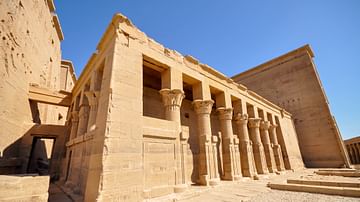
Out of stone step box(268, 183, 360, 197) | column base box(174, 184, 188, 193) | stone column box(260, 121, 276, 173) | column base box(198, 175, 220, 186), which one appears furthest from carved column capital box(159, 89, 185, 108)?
stone column box(260, 121, 276, 173)

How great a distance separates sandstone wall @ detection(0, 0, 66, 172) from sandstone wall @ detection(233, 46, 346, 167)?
21.7 metres

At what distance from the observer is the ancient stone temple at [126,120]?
4312 mm

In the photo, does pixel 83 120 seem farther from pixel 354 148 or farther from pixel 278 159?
pixel 354 148

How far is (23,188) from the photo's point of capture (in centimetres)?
329

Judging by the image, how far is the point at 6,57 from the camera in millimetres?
7285

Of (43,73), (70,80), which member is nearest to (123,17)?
(43,73)

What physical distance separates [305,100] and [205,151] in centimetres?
1650

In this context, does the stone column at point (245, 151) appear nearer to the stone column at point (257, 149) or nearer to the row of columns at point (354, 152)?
the stone column at point (257, 149)

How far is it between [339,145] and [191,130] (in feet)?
50.7

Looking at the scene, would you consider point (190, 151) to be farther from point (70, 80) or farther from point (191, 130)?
point (70, 80)

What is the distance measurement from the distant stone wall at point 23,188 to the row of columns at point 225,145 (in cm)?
353

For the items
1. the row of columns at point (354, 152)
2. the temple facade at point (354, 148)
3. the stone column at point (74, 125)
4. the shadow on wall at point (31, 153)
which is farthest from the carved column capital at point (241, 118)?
the row of columns at point (354, 152)

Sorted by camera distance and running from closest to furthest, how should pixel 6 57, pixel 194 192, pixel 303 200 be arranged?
pixel 303 200 → pixel 194 192 → pixel 6 57

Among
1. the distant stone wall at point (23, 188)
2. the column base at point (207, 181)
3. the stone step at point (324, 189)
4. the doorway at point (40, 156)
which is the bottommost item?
the stone step at point (324, 189)
